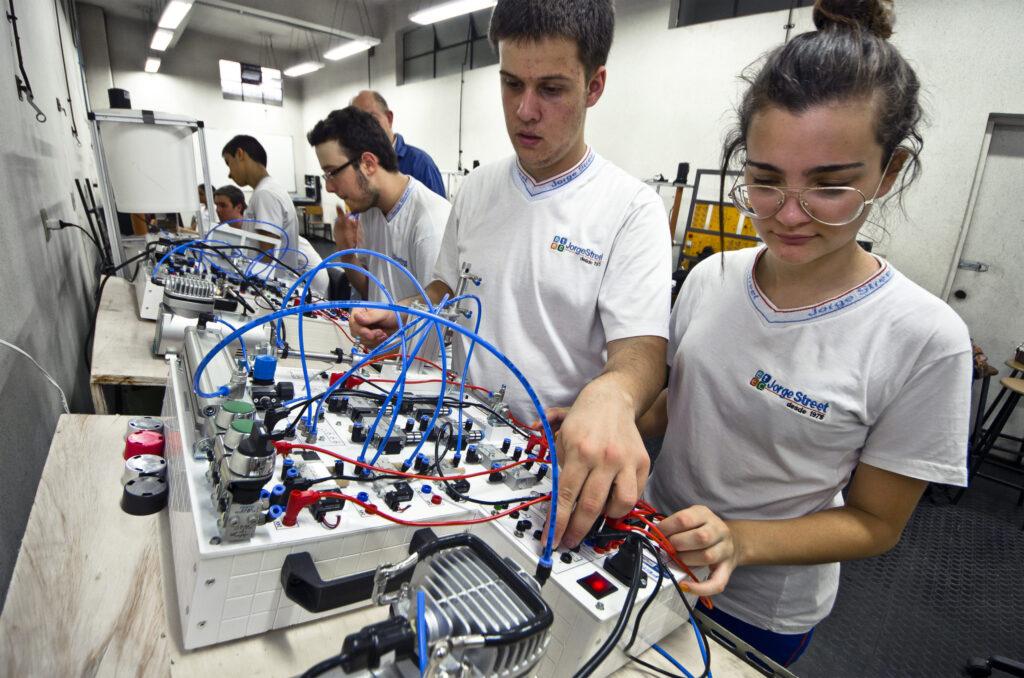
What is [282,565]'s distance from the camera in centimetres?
62

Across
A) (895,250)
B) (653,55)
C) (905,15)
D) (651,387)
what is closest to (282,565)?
(651,387)

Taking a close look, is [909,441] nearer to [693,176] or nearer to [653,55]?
A: [693,176]

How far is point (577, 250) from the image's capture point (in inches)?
45.7

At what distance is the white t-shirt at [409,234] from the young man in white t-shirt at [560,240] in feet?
2.49

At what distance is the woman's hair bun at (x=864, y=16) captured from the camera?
0.73 metres

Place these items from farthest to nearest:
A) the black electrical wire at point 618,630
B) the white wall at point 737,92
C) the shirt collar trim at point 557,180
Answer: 1. the white wall at point 737,92
2. the shirt collar trim at point 557,180
3. the black electrical wire at point 618,630

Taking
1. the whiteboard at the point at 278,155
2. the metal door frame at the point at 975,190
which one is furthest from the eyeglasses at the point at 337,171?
the whiteboard at the point at 278,155

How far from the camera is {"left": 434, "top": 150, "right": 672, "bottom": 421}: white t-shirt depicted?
1.10 m

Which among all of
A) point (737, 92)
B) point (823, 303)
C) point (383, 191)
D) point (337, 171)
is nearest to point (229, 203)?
point (337, 171)

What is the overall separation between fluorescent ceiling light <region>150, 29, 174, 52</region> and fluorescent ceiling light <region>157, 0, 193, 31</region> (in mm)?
406

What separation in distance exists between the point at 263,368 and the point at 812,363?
38.3 inches

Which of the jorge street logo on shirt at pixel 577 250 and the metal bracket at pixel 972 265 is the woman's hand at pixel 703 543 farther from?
the metal bracket at pixel 972 265

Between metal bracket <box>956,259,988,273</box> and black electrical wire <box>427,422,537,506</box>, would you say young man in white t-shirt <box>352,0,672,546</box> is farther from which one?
metal bracket <box>956,259,988,273</box>

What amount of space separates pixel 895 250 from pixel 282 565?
15.5ft
